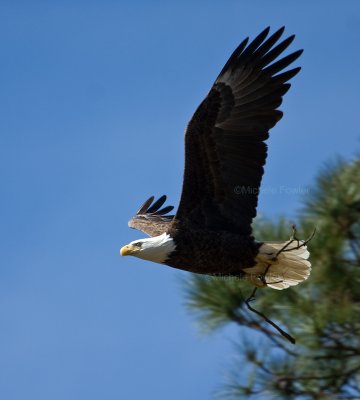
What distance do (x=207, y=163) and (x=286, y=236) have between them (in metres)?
0.72

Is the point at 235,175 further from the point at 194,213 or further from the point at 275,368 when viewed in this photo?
the point at 275,368

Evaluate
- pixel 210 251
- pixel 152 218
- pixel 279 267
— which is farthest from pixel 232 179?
pixel 152 218

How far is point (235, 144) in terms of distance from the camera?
5727 mm

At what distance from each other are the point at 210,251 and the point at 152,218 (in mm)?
1575

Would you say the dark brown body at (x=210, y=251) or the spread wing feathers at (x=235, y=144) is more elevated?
the spread wing feathers at (x=235, y=144)

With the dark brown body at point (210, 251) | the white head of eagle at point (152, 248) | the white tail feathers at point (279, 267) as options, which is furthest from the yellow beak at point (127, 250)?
the white tail feathers at point (279, 267)

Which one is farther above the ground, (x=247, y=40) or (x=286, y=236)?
(x=247, y=40)

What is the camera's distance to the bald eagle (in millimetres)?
5668

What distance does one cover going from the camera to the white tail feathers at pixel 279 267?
5.74 meters

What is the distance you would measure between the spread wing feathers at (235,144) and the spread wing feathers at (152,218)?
0.72m

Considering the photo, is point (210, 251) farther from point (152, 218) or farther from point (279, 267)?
point (152, 218)

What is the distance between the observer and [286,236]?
5.95 meters

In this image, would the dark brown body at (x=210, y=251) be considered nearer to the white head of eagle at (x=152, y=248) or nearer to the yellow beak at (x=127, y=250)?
the white head of eagle at (x=152, y=248)

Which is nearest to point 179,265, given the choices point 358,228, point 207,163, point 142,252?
point 142,252
